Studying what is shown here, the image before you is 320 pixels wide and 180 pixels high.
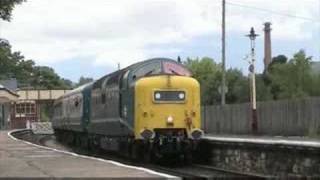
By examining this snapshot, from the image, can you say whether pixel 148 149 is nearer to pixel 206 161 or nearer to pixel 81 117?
pixel 206 161

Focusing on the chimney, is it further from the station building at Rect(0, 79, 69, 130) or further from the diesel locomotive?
the diesel locomotive

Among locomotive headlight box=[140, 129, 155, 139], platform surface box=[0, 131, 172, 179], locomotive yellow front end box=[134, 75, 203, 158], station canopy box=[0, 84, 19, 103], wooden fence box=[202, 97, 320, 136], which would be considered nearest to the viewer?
platform surface box=[0, 131, 172, 179]

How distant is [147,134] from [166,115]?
95 cm

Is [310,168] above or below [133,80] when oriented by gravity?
below

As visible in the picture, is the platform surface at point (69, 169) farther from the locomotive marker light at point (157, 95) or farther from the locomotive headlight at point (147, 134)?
the locomotive marker light at point (157, 95)

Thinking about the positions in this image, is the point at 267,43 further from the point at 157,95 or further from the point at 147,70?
the point at 157,95

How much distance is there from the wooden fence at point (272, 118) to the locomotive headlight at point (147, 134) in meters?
12.9

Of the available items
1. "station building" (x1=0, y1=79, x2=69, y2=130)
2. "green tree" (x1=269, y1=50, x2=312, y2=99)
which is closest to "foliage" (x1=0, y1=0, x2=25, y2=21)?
"green tree" (x1=269, y1=50, x2=312, y2=99)

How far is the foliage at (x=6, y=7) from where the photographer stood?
54.7ft

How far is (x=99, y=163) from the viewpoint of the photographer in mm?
19844

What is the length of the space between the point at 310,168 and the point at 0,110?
223 feet

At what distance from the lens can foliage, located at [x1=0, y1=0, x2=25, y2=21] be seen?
54.7ft

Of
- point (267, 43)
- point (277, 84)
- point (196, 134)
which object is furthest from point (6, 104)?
point (196, 134)

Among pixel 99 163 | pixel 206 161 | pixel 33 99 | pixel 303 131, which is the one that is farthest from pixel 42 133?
pixel 99 163
